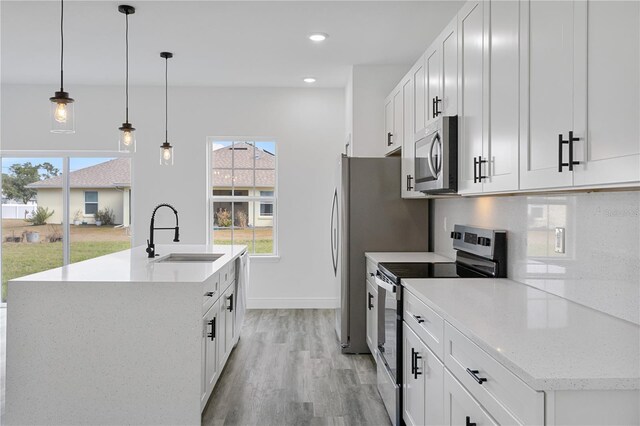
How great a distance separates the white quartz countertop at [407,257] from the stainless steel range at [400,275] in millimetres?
297

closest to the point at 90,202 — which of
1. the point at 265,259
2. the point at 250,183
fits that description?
the point at 250,183

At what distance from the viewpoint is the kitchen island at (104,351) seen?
2.65m

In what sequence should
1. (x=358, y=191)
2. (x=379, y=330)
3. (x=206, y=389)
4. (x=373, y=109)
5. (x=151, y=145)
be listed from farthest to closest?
1. (x=151, y=145)
2. (x=373, y=109)
3. (x=358, y=191)
4. (x=379, y=330)
5. (x=206, y=389)

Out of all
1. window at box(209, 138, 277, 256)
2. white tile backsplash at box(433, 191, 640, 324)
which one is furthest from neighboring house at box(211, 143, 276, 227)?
white tile backsplash at box(433, 191, 640, 324)

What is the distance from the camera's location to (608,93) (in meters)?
1.42

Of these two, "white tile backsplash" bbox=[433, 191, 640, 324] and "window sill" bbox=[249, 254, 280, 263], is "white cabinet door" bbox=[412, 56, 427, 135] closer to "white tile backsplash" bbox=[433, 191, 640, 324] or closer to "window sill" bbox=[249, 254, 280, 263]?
→ "white tile backsplash" bbox=[433, 191, 640, 324]

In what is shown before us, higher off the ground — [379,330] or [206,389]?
[379,330]

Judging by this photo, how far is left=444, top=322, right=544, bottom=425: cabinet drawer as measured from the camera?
1269 mm

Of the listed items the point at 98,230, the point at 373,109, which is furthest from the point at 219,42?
the point at 98,230

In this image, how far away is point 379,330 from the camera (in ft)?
11.2

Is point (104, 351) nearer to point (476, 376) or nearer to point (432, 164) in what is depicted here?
point (476, 376)

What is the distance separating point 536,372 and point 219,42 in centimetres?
392

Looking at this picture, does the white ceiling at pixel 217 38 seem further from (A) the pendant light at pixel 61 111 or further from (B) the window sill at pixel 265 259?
(B) the window sill at pixel 265 259

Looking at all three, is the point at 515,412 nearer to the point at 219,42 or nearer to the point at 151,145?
the point at 219,42
